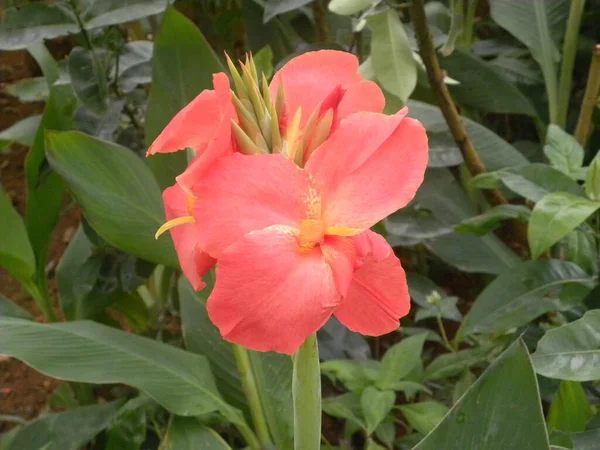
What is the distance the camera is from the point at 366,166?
299 millimetres

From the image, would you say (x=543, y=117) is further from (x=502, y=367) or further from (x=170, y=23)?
(x=502, y=367)

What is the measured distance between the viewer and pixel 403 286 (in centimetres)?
31

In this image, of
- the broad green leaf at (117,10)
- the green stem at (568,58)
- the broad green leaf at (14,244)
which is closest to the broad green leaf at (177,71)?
the broad green leaf at (117,10)

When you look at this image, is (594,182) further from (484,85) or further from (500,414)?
(484,85)

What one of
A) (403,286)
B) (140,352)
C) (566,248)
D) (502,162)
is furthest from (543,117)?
(403,286)

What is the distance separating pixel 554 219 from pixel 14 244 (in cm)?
74

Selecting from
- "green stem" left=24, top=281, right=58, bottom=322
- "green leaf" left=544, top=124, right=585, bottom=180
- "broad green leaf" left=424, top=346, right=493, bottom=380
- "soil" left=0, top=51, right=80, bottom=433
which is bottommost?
"soil" left=0, top=51, right=80, bottom=433

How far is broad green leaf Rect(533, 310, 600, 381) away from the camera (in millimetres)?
490

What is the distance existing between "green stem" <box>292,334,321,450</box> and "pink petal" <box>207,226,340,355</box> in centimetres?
7

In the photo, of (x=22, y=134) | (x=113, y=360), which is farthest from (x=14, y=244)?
(x=113, y=360)

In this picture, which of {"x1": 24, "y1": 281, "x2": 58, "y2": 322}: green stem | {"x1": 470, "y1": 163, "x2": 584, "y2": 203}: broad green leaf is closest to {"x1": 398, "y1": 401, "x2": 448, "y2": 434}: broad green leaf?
{"x1": 470, "y1": 163, "x2": 584, "y2": 203}: broad green leaf

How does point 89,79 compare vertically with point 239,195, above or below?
below

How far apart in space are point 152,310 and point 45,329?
0.53 meters

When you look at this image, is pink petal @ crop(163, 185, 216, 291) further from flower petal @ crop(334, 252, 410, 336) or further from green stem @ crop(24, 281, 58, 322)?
green stem @ crop(24, 281, 58, 322)
